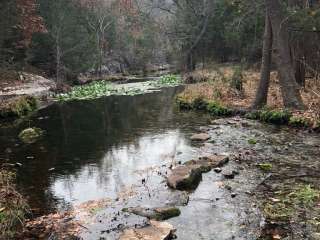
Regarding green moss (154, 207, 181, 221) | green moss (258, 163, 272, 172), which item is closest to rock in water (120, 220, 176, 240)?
green moss (154, 207, 181, 221)

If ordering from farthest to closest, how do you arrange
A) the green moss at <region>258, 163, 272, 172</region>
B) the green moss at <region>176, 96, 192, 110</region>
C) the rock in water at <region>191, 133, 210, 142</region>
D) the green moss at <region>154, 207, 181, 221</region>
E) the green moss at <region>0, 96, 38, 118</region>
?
the green moss at <region>176, 96, 192, 110</region>
the green moss at <region>0, 96, 38, 118</region>
the rock in water at <region>191, 133, 210, 142</region>
the green moss at <region>258, 163, 272, 172</region>
the green moss at <region>154, 207, 181, 221</region>

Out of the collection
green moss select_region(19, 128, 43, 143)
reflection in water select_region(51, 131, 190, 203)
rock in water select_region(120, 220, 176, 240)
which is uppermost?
rock in water select_region(120, 220, 176, 240)

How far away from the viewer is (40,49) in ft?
133

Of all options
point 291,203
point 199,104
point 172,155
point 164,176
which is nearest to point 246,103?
point 199,104

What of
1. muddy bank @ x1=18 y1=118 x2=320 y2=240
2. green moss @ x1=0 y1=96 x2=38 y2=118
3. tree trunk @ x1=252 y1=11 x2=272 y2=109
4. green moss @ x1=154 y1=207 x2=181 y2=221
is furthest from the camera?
green moss @ x1=0 y1=96 x2=38 y2=118

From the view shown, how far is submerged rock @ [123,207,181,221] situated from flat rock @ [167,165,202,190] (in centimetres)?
134

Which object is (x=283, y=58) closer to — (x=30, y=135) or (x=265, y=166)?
(x=265, y=166)

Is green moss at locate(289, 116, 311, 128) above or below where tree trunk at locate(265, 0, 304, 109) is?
below

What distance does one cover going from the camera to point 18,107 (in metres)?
21.5

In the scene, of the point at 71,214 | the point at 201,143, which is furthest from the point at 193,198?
the point at 201,143

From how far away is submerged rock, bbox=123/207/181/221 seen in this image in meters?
7.30

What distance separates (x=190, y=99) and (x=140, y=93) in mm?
8649

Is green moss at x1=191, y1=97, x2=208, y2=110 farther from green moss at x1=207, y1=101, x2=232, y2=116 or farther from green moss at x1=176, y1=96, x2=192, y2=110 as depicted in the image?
green moss at x1=207, y1=101, x2=232, y2=116

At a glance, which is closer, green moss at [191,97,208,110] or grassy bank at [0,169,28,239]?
grassy bank at [0,169,28,239]
